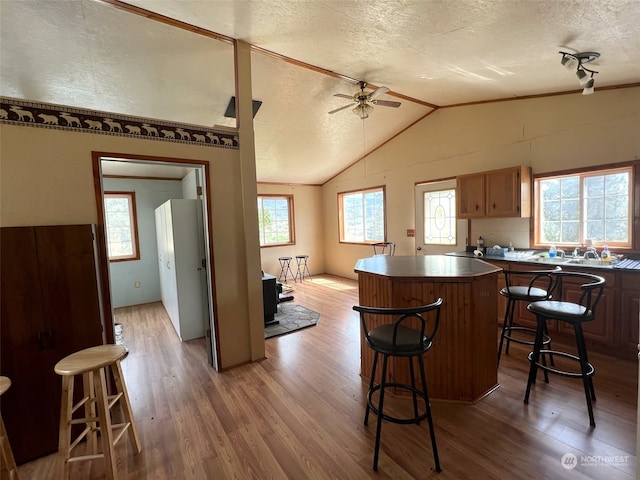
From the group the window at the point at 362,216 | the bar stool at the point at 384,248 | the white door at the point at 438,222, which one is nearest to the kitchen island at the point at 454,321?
the white door at the point at 438,222

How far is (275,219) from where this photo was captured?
7.17 meters

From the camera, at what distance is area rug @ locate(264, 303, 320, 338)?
12.6 feet

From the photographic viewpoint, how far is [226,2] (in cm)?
215

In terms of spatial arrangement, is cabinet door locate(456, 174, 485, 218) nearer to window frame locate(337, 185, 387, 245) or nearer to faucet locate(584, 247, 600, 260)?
faucet locate(584, 247, 600, 260)

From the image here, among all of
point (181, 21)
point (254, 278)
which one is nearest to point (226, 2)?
point (181, 21)

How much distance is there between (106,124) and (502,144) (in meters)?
4.67

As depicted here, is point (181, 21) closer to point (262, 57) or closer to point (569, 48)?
point (262, 57)

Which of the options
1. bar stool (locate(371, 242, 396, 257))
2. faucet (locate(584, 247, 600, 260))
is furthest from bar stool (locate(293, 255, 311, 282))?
faucet (locate(584, 247, 600, 260))

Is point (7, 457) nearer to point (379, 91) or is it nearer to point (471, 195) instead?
point (379, 91)

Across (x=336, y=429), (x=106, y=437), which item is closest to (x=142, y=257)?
(x=106, y=437)

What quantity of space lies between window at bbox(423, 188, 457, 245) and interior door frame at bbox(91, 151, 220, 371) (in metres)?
3.87

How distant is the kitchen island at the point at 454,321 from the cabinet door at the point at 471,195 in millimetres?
2091

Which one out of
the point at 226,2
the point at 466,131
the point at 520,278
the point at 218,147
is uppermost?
the point at 226,2

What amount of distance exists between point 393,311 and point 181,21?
2851 mm
